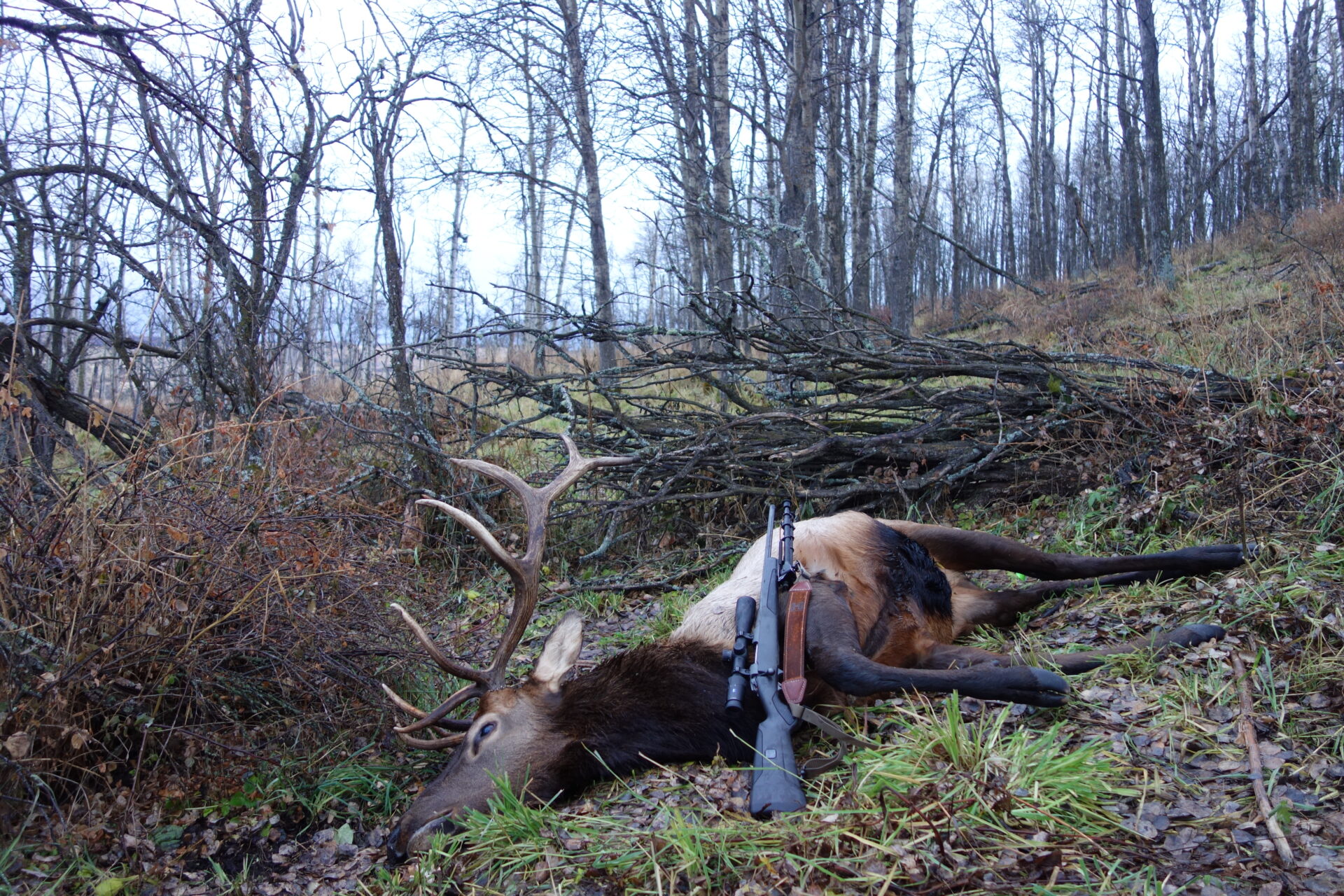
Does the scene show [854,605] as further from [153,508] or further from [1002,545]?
[153,508]

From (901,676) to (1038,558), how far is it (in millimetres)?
1746

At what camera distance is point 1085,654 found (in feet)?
11.6

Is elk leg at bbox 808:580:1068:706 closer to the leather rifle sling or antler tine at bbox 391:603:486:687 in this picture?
the leather rifle sling

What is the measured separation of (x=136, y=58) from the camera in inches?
179

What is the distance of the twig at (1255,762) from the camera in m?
2.19

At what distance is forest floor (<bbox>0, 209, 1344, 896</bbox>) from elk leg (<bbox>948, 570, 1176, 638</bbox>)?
11cm

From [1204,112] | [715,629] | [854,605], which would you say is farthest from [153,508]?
[1204,112]

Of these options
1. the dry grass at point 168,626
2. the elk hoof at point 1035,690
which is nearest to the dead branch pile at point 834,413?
the dry grass at point 168,626

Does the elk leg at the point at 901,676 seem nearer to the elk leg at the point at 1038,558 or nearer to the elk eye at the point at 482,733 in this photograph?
the elk leg at the point at 1038,558

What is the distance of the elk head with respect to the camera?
313 centimetres

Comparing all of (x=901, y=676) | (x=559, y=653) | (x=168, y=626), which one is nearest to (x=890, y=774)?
(x=901, y=676)

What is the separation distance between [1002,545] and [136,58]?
17.2 ft

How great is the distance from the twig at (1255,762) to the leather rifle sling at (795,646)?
4.46 feet

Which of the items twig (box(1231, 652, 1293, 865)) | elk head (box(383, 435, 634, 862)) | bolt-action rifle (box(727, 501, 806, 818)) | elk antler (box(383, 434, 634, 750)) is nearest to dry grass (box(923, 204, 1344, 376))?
twig (box(1231, 652, 1293, 865))
